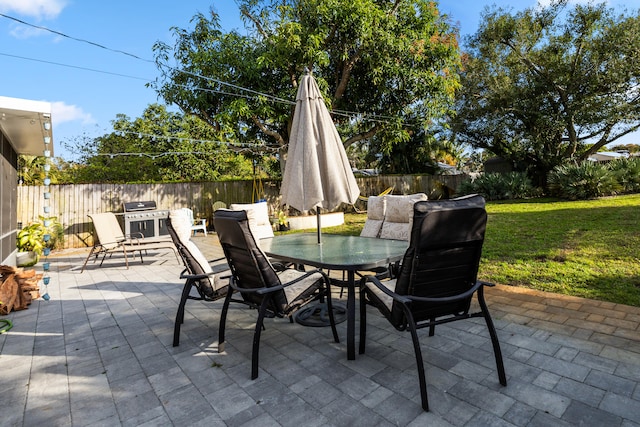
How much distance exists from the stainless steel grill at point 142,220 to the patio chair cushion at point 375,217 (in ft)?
21.4

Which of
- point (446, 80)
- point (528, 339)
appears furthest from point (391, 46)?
point (528, 339)

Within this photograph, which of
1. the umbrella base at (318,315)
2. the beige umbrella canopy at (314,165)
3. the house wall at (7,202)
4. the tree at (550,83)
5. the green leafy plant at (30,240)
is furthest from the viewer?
the tree at (550,83)

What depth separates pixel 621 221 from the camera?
6.80 m

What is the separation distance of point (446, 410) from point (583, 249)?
4915 mm

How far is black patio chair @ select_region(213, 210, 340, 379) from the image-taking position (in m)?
2.31

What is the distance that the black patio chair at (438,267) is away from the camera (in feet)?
6.26

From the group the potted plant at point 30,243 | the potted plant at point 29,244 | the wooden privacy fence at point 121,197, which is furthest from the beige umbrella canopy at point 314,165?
the wooden privacy fence at point 121,197

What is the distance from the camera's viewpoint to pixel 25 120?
184 inches

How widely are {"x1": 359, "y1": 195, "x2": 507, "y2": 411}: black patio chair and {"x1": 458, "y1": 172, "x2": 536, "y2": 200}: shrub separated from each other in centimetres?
1222

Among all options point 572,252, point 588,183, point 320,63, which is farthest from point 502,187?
point 572,252

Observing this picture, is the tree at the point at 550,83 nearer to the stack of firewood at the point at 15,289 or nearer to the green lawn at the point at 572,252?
the green lawn at the point at 572,252

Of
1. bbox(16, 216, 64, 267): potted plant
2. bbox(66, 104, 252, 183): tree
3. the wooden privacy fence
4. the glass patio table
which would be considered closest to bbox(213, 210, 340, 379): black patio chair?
the glass patio table

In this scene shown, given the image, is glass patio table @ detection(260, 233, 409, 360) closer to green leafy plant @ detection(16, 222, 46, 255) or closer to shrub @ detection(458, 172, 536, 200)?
green leafy plant @ detection(16, 222, 46, 255)

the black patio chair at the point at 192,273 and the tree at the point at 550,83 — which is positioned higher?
the tree at the point at 550,83
